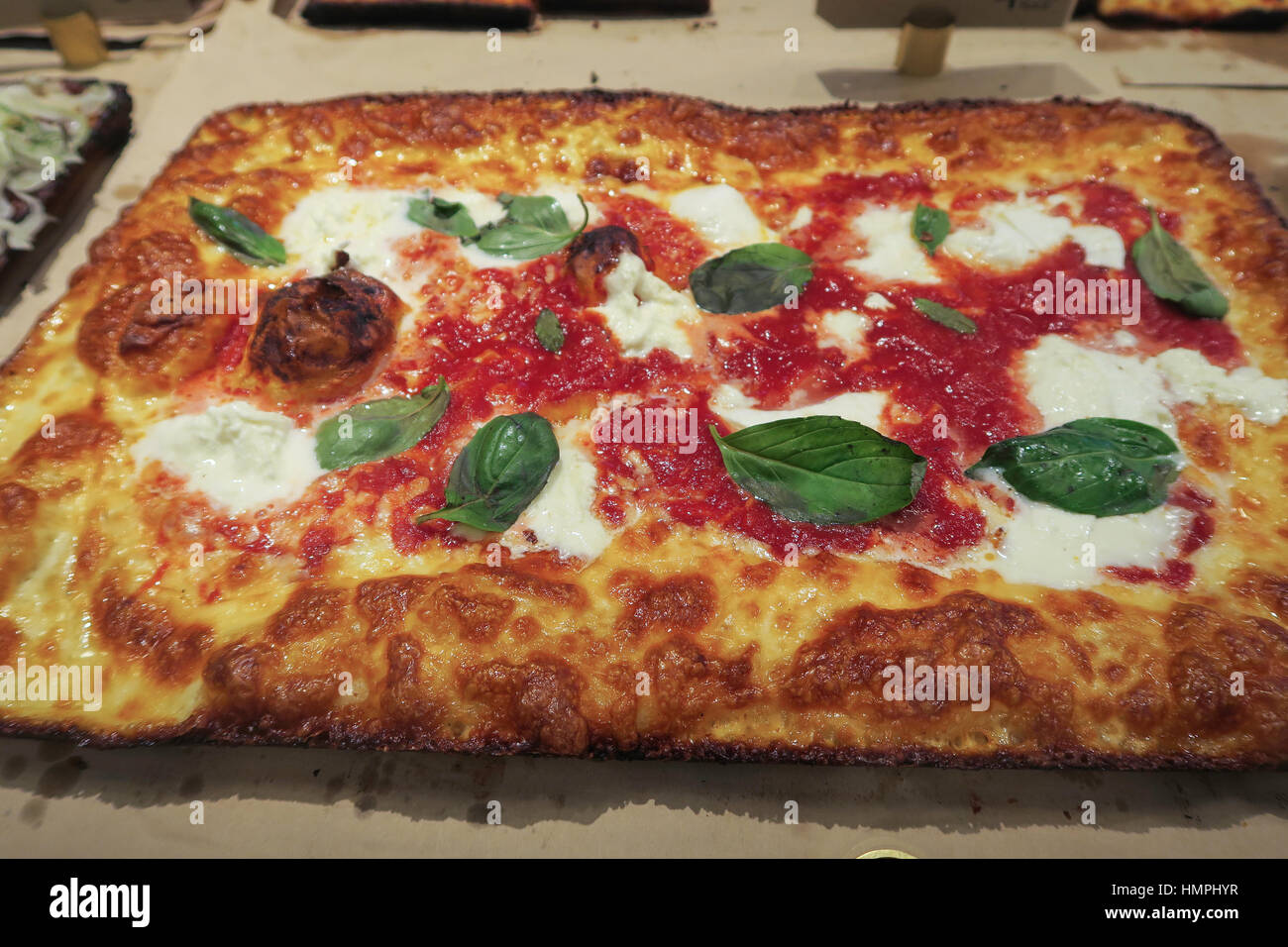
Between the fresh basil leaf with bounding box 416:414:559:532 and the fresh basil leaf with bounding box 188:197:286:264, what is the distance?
5.06 ft

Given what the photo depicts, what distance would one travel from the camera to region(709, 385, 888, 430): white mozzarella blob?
314 centimetres

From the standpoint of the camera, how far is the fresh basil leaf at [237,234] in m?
3.65

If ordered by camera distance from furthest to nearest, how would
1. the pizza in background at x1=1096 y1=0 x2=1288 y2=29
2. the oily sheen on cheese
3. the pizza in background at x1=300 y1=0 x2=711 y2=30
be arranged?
1. the pizza in background at x1=300 y1=0 x2=711 y2=30
2. the pizza in background at x1=1096 y1=0 x2=1288 y2=29
3. the oily sheen on cheese

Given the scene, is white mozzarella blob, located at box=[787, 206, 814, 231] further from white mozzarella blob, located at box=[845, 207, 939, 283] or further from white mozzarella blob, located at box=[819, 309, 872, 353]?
white mozzarella blob, located at box=[819, 309, 872, 353]

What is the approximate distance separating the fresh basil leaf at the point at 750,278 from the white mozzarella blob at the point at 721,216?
0.66ft

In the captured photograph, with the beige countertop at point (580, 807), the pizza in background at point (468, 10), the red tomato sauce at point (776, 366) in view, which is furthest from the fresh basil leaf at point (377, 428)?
the pizza in background at point (468, 10)

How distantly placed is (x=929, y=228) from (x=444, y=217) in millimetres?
2264

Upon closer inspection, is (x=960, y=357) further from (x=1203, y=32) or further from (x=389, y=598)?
(x=1203, y=32)

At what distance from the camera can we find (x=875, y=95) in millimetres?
5312

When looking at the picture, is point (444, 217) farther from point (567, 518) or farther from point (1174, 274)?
point (1174, 274)

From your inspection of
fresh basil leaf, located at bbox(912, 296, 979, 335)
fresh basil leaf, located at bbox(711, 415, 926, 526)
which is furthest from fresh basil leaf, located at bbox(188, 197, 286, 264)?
fresh basil leaf, located at bbox(912, 296, 979, 335)

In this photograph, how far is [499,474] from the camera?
2.84 m

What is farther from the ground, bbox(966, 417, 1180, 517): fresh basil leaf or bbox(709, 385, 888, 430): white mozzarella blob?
bbox(709, 385, 888, 430): white mozzarella blob

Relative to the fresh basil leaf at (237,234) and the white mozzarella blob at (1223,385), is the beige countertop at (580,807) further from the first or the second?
the fresh basil leaf at (237,234)
